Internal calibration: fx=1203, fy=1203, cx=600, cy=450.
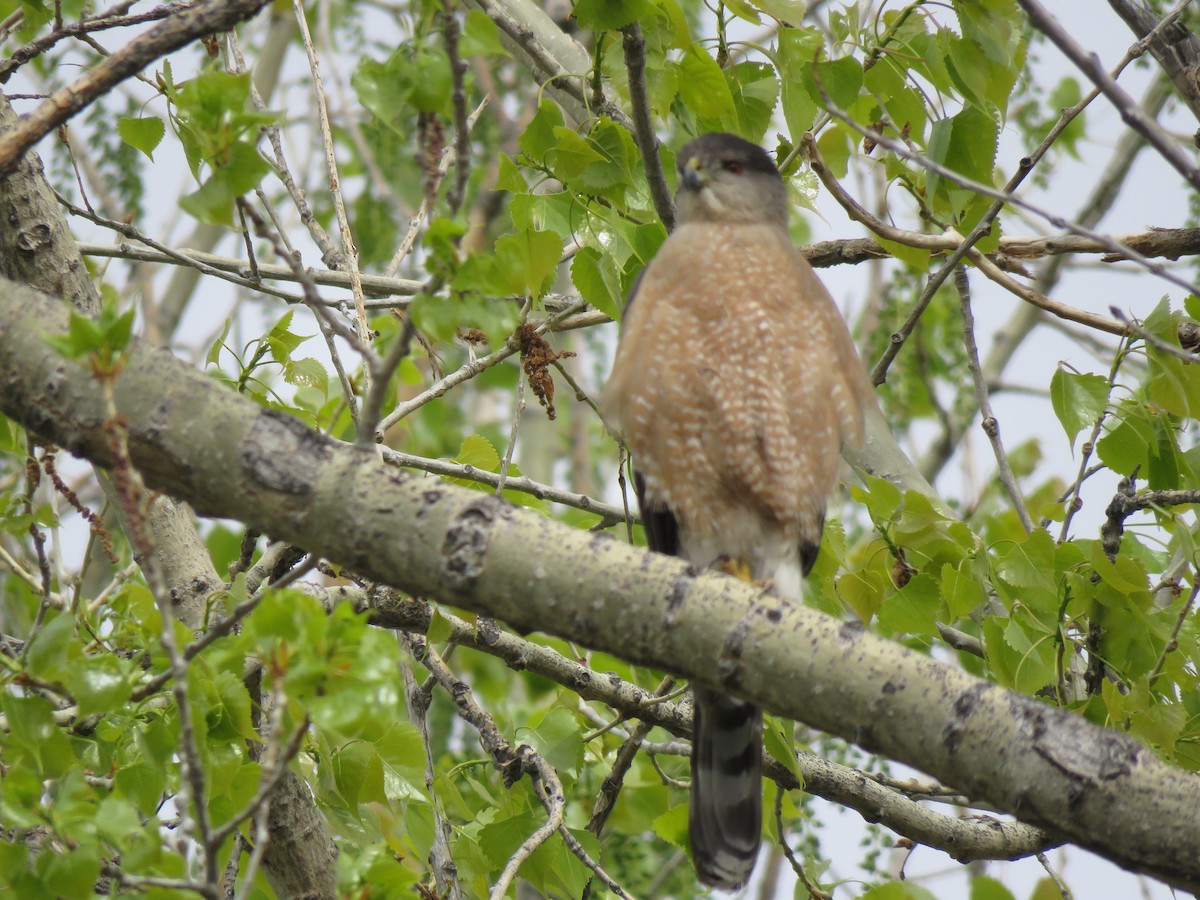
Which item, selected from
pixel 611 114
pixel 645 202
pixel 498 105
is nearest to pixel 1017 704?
pixel 645 202

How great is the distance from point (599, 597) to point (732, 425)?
1.49m

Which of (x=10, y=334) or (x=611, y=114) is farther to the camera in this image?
(x=611, y=114)

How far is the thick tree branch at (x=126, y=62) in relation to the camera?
2643 mm

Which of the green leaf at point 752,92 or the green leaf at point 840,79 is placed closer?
the green leaf at point 840,79

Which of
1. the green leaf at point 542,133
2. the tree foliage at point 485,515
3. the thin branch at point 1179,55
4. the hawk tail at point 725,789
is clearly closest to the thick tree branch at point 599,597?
the tree foliage at point 485,515

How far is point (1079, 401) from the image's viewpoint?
135 inches

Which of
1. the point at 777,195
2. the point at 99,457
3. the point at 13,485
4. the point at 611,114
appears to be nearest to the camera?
the point at 99,457

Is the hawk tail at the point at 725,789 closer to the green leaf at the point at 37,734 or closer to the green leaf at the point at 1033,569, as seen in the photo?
the green leaf at the point at 1033,569

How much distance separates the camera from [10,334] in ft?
7.52

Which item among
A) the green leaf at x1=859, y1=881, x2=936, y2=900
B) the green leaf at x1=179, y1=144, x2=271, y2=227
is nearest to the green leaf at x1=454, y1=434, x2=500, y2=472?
the green leaf at x1=179, y1=144, x2=271, y2=227

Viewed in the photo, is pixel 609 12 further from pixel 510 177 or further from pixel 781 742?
pixel 781 742

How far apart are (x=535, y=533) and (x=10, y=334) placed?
3.51ft

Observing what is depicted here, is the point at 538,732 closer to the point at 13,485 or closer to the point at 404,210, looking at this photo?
the point at 13,485

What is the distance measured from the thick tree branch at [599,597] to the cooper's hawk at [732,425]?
1.41m
